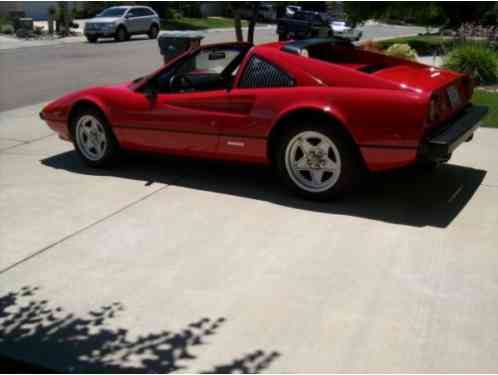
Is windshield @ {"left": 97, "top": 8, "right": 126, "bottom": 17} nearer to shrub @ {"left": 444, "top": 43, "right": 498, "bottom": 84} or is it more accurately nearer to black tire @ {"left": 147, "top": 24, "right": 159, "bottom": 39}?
black tire @ {"left": 147, "top": 24, "right": 159, "bottom": 39}

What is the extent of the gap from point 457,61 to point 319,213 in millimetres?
8274

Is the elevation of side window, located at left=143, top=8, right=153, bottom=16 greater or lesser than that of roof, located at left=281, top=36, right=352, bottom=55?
greater

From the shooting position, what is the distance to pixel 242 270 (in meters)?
4.38

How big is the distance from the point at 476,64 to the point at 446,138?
8030 millimetres

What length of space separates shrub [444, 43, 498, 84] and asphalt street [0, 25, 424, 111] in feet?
23.2

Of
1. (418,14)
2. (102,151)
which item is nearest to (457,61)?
(102,151)

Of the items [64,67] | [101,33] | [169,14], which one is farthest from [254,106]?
[169,14]

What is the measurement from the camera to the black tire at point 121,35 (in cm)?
2812

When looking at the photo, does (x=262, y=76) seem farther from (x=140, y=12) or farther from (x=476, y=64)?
(x=140, y=12)

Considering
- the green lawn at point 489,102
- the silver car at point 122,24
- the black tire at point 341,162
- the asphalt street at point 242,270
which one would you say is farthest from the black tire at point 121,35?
the black tire at point 341,162

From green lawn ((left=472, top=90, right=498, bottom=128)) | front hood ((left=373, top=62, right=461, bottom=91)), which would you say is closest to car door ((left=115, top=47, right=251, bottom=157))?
front hood ((left=373, top=62, right=461, bottom=91))

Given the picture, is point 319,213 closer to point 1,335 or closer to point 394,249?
point 394,249

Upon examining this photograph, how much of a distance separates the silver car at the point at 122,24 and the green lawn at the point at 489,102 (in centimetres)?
1980

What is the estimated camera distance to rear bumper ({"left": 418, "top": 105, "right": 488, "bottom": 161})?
5066 millimetres
